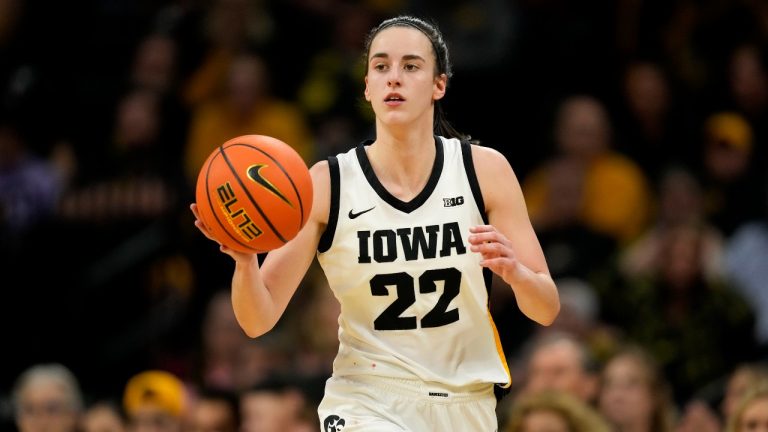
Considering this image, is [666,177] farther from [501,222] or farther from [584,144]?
[501,222]

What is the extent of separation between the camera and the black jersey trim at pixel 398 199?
6070 millimetres

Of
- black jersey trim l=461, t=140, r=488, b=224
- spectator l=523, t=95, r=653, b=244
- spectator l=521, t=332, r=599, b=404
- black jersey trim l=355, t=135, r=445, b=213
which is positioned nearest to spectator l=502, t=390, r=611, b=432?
spectator l=521, t=332, r=599, b=404

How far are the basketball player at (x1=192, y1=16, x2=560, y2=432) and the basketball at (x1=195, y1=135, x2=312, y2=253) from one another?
0.29 m

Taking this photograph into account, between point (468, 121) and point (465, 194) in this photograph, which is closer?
point (465, 194)

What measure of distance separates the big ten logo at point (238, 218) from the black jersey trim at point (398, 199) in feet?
2.27

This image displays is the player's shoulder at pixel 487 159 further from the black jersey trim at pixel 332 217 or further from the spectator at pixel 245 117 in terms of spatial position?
the spectator at pixel 245 117

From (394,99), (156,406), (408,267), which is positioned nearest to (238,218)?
(408,267)

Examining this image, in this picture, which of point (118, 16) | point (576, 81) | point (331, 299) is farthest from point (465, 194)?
point (118, 16)

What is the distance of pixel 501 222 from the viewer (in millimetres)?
6098

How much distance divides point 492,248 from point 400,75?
94 cm

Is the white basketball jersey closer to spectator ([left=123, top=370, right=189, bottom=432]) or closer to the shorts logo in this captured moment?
the shorts logo

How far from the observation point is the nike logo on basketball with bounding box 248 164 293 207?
5.68 metres

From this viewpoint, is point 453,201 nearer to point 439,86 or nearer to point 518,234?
point 518,234

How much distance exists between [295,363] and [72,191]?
107 inches
